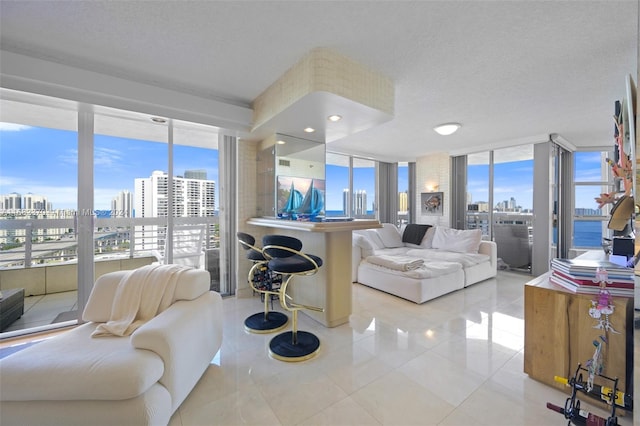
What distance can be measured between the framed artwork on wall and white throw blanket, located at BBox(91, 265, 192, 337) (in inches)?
238

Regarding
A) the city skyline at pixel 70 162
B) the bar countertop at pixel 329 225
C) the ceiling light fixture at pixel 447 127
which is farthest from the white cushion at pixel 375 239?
the city skyline at pixel 70 162

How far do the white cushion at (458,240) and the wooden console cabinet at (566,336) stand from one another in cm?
300

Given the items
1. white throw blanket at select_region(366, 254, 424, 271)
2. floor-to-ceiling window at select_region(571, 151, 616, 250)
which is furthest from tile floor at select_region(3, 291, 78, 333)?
floor-to-ceiling window at select_region(571, 151, 616, 250)

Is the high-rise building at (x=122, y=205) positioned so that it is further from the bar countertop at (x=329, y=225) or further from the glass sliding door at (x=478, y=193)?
the glass sliding door at (x=478, y=193)

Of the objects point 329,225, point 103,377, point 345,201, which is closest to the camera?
point 103,377

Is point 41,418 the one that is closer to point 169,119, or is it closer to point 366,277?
point 169,119

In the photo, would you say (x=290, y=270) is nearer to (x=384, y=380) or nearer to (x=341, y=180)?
(x=384, y=380)

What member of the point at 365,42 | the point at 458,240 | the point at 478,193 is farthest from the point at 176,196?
the point at 478,193

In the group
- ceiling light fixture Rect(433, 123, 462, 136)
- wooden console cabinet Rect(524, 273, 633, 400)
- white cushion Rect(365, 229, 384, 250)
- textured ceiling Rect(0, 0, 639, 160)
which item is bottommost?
wooden console cabinet Rect(524, 273, 633, 400)

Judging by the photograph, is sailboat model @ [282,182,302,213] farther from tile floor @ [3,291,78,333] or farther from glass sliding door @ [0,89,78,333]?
tile floor @ [3,291,78,333]

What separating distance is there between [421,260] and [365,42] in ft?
9.95

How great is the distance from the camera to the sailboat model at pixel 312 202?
12.1 feet

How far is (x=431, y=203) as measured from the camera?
6512 mm

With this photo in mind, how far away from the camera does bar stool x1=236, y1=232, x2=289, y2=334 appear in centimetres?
267
